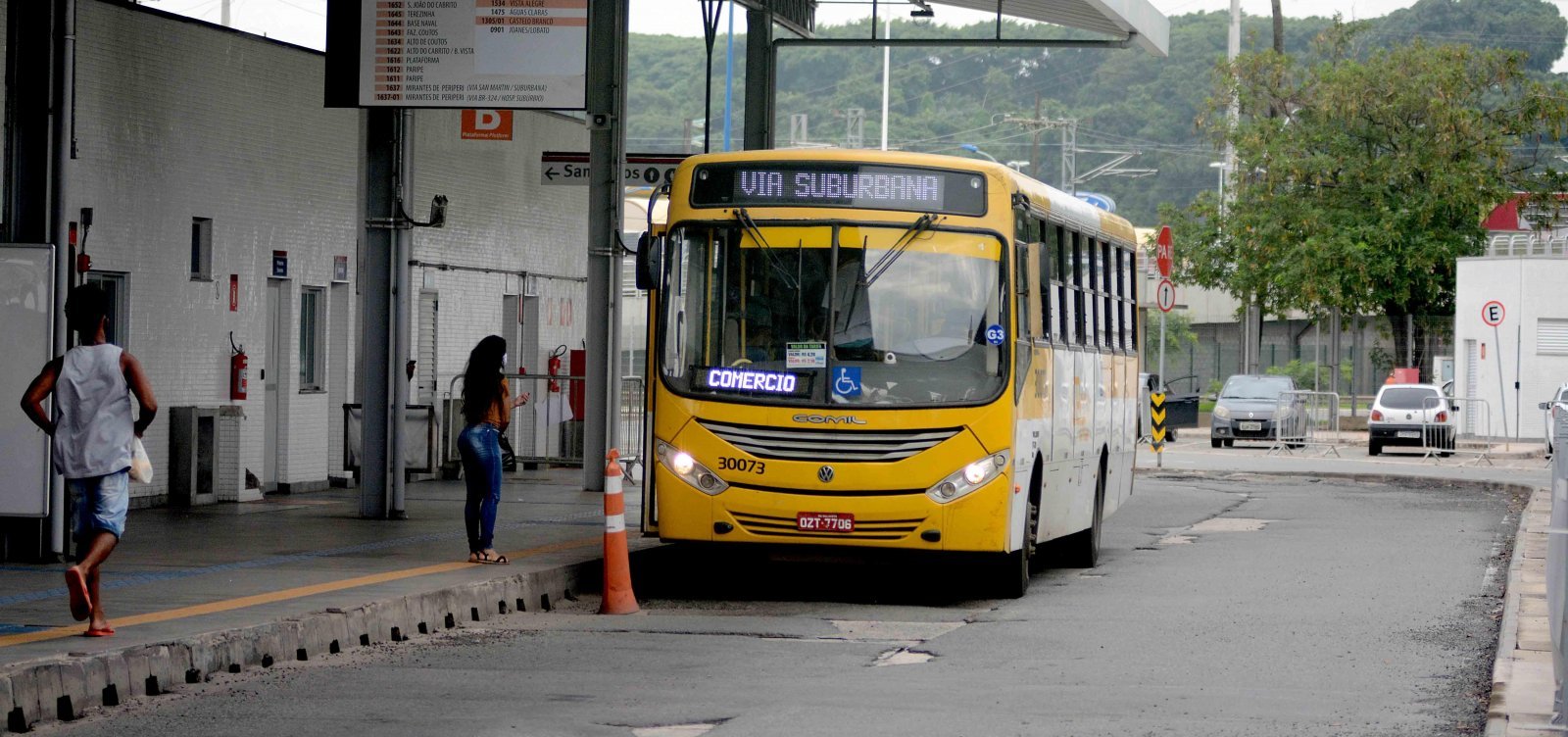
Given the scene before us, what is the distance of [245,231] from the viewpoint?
844 inches

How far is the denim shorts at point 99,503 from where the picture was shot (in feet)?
34.7

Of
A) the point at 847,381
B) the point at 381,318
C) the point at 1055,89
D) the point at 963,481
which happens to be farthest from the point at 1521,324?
the point at 1055,89

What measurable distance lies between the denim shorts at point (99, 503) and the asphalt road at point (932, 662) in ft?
3.10

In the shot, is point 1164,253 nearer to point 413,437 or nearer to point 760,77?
point 760,77

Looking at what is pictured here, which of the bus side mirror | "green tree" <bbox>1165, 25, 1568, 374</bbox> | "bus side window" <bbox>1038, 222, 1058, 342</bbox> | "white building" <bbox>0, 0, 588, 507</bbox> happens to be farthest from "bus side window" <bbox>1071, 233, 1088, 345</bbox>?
"green tree" <bbox>1165, 25, 1568, 374</bbox>

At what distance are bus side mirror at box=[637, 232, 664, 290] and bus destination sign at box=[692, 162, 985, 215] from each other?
17.2 inches

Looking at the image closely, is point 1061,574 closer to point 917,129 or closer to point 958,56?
point 917,129

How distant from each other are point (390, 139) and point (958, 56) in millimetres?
98713

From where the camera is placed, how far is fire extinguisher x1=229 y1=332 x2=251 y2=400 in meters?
21.2

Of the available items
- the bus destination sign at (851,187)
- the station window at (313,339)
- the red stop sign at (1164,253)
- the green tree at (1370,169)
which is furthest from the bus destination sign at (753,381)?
the green tree at (1370,169)

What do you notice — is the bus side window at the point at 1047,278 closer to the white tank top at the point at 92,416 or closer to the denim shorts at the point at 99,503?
the white tank top at the point at 92,416

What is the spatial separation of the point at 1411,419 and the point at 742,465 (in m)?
29.5

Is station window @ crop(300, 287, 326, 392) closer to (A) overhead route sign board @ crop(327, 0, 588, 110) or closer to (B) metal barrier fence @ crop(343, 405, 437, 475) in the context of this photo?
(B) metal barrier fence @ crop(343, 405, 437, 475)

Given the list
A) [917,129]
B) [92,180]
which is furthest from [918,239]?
[917,129]
